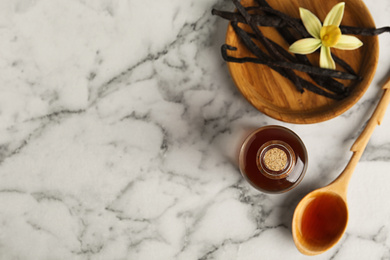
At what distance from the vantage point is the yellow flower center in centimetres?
73

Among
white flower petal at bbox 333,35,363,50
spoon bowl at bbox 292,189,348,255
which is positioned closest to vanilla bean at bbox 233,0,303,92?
white flower petal at bbox 333,35,363,50

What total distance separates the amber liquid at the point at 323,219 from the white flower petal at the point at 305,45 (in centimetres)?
29

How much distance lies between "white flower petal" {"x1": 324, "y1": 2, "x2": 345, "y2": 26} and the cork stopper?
26 centimetres

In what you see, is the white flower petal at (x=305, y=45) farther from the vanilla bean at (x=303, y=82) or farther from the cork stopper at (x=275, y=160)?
the cork stopper at (x=275, y=160)

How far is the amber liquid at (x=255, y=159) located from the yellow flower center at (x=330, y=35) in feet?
0.60

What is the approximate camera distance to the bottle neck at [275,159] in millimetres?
731

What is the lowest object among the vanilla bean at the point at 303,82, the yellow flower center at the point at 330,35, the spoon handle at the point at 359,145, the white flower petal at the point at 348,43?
the spoon handle at the point at 359,145

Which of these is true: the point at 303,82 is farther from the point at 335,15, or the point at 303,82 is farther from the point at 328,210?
the point at 328,210

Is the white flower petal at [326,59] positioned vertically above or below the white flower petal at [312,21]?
below

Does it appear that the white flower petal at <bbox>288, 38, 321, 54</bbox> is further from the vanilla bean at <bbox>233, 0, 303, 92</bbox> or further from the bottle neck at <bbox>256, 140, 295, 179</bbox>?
the bottle neck at <bbox>256, 140, 295, 179</bbox>

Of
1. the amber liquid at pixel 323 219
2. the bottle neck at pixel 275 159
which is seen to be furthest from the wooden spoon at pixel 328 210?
the bottle neck at pixel 275 159

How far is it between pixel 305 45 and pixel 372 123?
0.72 feet

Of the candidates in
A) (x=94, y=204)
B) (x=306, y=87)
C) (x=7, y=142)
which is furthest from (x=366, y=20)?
(x=7, y=142)

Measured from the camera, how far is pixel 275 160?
730mm
